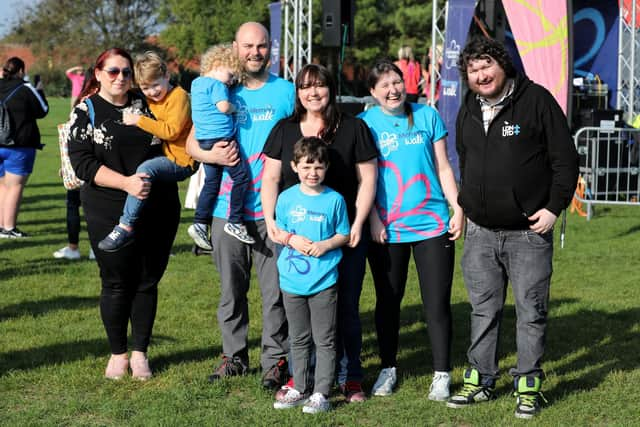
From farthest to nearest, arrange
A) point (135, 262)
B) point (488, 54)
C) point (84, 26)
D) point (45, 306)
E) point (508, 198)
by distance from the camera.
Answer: point (84, 26)
point (45, 306)
point (135, 262)
point (508, 198)
point (488, 54)

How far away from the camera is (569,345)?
6574mm

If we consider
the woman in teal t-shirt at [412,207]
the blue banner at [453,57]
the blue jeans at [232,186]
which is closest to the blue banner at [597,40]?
the blue banner at [453,57]

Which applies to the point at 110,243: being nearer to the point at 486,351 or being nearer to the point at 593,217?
the point at 486,351

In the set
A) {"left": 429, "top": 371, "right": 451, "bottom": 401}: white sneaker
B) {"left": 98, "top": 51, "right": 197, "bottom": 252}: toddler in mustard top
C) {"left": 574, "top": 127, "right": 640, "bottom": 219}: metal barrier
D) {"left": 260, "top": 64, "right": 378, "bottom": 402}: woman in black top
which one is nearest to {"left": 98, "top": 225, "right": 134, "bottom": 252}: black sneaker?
{"left": 98, "top": 51, "right": 197, "bottom": 252}: toddler in mustard top

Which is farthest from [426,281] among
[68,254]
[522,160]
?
[68,254]

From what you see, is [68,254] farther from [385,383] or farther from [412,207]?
[412,207]

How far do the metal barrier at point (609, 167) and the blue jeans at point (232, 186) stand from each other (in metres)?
8.82

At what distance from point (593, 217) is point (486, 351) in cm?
844

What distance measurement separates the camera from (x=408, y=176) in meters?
5.17

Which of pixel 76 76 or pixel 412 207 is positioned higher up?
pixel 76 76

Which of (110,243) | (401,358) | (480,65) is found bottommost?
(401,358)

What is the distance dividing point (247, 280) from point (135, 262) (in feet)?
2.28

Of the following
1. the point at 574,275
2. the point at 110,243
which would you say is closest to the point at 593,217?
the point at 574,275

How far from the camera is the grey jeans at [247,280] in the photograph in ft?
17.8
